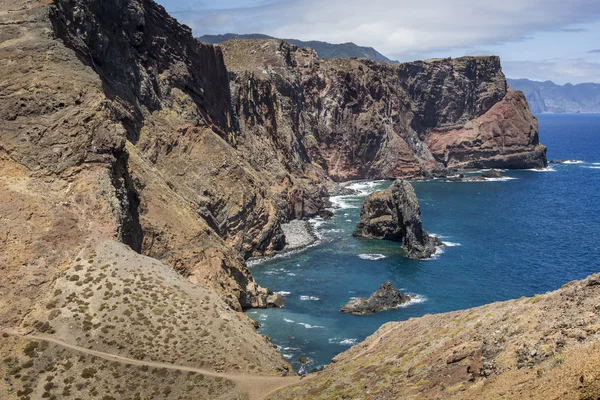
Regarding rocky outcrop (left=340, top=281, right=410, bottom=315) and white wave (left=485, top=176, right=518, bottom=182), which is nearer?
rocky outcrop (left=340, top=281, right=410, bottom=315)

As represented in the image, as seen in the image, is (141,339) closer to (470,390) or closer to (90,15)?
(470,390)

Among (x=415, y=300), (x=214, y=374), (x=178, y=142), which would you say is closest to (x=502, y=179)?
(x=415, y=300)

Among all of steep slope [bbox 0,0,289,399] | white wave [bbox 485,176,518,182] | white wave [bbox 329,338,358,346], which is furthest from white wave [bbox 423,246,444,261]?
white wave [bbox 485,176,518,182]

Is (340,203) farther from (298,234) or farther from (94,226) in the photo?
(94,226)

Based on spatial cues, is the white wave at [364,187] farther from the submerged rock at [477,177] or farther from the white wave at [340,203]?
the submerged rock at [477,177]

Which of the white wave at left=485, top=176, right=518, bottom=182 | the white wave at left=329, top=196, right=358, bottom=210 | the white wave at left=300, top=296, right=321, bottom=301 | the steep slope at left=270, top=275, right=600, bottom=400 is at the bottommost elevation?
the white wave at left=300, top=296, right=321, bottom=301

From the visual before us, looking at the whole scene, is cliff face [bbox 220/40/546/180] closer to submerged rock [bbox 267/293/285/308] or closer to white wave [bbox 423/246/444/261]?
white wave [bbox 423/246/444/261]

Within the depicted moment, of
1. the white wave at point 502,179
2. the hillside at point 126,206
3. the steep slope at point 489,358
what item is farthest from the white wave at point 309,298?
the white wave at point 502,179
